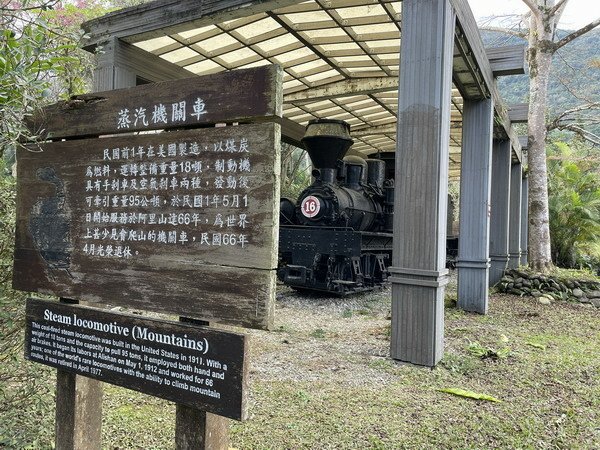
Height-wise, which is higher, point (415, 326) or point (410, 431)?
point (415, 326)

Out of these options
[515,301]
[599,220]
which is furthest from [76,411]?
[599,220]

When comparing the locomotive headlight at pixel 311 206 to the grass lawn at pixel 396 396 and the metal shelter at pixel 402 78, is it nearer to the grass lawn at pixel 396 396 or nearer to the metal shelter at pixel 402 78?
the metal shelter at pixel 402 78

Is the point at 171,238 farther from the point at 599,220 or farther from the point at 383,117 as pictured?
the point at 599,220

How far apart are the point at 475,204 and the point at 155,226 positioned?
283 inches

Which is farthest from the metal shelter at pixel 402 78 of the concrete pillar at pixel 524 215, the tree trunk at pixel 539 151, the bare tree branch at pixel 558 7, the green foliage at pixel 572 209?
the concrete pillar at pixel 524 215

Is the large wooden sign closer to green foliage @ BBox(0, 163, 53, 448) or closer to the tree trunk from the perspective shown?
green foliage @ BBox(0, 163, 53, 448)

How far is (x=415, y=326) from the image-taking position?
16.3 ft

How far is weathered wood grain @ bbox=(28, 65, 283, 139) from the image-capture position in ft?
6.30

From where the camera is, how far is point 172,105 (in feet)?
7.11

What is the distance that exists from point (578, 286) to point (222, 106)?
10650 mm

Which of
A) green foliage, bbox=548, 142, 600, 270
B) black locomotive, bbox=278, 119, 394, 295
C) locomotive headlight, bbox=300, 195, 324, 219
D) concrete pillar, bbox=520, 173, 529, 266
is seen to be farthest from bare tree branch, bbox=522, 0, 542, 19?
locomotive headlight, bbox=300, 195, 324, 219

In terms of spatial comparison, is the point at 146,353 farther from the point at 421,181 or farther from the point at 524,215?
the point at 524,215

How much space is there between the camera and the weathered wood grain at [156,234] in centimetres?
191

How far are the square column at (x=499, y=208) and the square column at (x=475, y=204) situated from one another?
11.1ft
